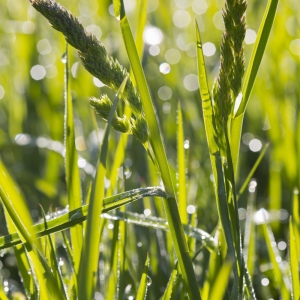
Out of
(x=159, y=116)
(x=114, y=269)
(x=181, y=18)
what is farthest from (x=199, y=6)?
(x=114, y=269)

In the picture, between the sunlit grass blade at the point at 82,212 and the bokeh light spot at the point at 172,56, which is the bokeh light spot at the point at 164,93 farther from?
the sunlit grass blade at the point at 82,212

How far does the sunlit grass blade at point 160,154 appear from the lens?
63cm

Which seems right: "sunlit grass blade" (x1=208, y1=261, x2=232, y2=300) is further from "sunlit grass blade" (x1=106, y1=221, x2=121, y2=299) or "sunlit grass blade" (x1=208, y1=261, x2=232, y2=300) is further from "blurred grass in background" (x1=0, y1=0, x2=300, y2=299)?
"blurred grass in background" (x1=0, y1=0, x2=300, y2=299)

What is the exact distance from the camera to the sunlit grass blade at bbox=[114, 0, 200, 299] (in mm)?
632

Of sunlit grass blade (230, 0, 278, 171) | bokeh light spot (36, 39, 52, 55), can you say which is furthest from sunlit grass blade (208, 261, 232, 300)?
bokeh light spot (36, 39, 52, 55)

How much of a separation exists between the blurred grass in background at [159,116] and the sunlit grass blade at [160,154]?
9.4 inches

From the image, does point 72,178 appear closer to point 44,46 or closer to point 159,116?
point 159,116

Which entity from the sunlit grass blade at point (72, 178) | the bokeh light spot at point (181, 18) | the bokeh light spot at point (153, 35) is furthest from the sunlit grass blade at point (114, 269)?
the bokeh light spot at point (181, 18)

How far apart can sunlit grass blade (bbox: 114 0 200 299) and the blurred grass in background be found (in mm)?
239

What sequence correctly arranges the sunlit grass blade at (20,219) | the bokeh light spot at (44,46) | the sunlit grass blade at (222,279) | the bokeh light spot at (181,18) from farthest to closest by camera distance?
the bokeh light spot at (181,18) → the bokeh light spot at (44,46) → the sunlit grass blade at (20,219) → the sunlit grass blade at (222,279)

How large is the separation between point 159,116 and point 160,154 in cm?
105

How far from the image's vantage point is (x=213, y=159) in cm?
70

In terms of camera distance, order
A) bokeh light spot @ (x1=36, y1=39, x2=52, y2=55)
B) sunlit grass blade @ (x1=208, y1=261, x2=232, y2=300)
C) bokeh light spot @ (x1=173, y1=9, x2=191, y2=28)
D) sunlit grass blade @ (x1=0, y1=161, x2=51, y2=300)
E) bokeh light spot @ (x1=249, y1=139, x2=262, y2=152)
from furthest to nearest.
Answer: bokeh light spot @ (x1=173, y1=9, x2=191, y2=28)
bokeh light spot @ (x1=36, y1=39, x2=52, y2=55)
bokeh light spot @ (x1=249, y1=139, x2=262, y2=152)
sunlit grass blade @ (x1=0, y1=161, x2=51, y2=300)
sunlit grass blade @ (x1=208, y1=261, x2=232, y2=300)

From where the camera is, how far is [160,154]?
64 centimetres
